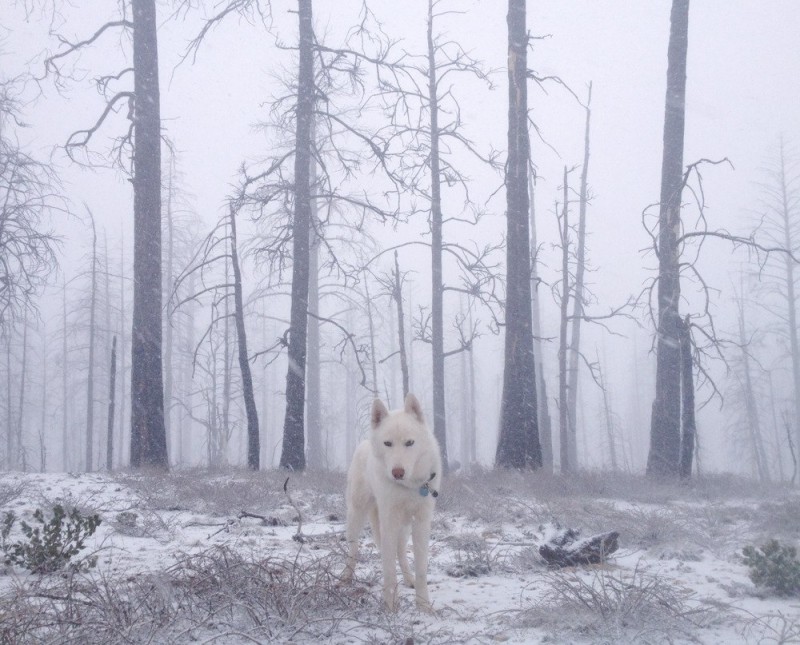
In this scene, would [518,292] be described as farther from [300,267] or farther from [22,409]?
[22,409]

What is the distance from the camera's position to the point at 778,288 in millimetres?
32938

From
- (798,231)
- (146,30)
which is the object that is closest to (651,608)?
(146,30)

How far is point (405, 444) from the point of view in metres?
4.07

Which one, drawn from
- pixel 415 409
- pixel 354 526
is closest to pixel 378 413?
pixel 415 409

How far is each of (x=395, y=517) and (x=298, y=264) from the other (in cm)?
963

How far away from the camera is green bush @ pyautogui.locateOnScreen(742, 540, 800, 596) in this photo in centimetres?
389

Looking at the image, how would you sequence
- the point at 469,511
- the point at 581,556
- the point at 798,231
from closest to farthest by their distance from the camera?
the point at 581,556, the point at 469,511, the point at 798,231

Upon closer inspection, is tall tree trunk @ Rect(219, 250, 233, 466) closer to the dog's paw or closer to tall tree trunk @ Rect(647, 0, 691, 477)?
tall tree trunk @ Rect(647, 0, 691, 477)

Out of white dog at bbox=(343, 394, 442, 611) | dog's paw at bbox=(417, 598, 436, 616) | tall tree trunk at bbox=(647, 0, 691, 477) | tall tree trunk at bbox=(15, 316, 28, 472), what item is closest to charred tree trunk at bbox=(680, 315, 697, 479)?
tall tree trunk at bbox=(647, 0, 691, 477)

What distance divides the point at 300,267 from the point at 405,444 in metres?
9.57

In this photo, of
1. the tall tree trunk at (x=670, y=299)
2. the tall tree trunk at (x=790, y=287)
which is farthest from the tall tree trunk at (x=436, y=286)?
the tall tree trunk at (x=790, y=287)

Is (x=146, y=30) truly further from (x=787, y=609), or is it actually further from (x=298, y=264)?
(x=787, y=609)

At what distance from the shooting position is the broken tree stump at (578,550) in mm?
4785

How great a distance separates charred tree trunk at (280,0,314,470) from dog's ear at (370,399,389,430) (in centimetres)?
865
